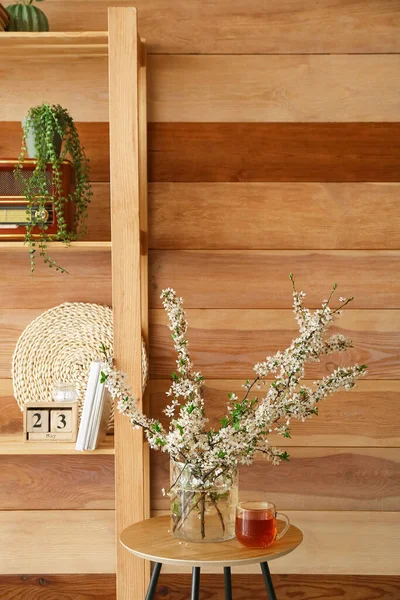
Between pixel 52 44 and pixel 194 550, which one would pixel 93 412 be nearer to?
pixel 194 550

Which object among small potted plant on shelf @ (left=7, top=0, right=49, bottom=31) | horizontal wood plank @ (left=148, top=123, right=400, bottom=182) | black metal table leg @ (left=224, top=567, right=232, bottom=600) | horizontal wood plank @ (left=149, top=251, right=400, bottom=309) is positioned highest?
small potted plant on shelf @ (left=7, top=0, right=49, bottom=31)

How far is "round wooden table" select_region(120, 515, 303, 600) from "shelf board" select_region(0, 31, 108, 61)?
3.99ft

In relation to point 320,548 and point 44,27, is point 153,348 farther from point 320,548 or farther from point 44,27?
point 44,27

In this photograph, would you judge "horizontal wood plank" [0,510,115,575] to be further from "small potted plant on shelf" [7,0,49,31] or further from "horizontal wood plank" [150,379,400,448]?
"small potted plant on shelf" [7,0,49,31]

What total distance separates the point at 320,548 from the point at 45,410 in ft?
2.91

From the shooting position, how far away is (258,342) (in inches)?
86.6

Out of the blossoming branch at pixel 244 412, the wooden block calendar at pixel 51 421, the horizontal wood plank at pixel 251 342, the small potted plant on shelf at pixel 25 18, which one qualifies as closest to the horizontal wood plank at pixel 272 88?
the small potted plant on shelf at pixel 25 18


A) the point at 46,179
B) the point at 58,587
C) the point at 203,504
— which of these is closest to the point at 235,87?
the point at 46,179

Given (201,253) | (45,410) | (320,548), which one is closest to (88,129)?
(201,253)

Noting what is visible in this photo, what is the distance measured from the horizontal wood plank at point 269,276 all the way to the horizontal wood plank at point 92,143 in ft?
0.95

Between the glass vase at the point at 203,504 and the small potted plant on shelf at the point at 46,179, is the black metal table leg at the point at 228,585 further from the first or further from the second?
the small potted plant on shelf at the point at 46,179

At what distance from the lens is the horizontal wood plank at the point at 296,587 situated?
7.20 ft

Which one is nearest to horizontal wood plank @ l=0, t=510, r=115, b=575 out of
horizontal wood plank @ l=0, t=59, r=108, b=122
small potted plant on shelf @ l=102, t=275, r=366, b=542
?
small potted plant on shelf @ l=102, t=275, r=366, b=542

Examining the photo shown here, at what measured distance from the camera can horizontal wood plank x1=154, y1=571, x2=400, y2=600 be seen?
220 cm
